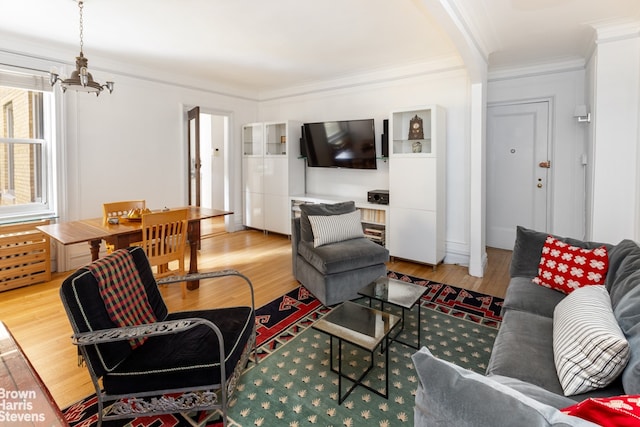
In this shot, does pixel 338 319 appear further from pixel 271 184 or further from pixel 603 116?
pixel 271 184

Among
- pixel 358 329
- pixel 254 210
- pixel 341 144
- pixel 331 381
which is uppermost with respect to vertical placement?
pixel 341 144

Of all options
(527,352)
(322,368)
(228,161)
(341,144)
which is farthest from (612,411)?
(228,161)

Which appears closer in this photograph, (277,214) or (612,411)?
(612,411)

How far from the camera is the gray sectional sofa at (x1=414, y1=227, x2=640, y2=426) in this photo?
0.79m

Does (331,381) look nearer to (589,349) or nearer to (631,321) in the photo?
(589,349)

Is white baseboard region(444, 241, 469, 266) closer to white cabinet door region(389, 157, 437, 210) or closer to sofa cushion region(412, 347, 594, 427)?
white cabinet door region(389, 157, 437, 210)

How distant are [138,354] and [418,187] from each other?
3.45 meters

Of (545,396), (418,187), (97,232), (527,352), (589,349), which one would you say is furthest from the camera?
(418,187)

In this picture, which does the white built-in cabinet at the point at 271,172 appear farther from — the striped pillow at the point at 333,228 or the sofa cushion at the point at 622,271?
the sofa cushion at the point at 622,271

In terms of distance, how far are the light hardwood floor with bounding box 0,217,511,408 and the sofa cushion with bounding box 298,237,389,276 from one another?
52 cm

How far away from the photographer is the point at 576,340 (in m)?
1.39

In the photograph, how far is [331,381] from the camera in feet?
6.91

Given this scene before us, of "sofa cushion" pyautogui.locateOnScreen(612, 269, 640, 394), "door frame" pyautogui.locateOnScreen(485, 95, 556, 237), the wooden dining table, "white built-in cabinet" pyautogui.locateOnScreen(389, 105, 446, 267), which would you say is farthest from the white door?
the wooden dining table

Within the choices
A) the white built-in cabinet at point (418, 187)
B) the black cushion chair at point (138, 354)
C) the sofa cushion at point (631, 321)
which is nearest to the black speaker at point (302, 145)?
the white built-in cabinet at point (418, 187)
